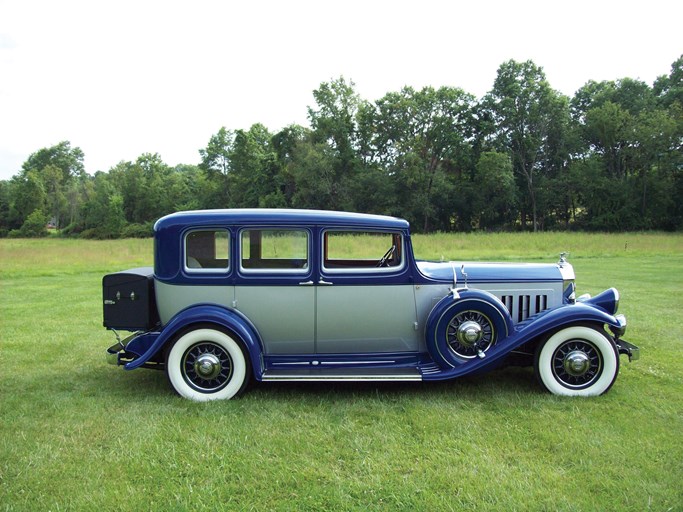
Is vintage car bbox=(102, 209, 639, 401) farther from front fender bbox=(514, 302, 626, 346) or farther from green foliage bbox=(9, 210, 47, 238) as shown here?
green foliage bbox=(9, 210, 47, 238)

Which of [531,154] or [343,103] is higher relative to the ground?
[343,103]

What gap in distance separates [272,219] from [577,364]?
10.8 ft

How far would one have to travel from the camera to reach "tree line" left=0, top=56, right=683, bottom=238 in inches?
1779

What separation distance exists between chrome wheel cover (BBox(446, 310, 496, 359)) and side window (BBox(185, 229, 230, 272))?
232 cm

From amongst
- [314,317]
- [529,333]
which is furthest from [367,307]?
[529,333]

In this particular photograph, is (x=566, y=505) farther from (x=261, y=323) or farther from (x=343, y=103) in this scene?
(x=343, y=103)

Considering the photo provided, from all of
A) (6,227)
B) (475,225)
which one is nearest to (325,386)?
(475,225)

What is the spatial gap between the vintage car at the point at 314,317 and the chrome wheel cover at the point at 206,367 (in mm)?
11

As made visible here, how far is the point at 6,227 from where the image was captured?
227 feet

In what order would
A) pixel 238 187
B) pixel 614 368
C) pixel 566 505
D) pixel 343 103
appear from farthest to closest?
1. pixel 238 187
2. pixel 343 103
3. pixel 614 368
4. pixel 566 505

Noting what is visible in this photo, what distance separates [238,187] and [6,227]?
36.8 meters

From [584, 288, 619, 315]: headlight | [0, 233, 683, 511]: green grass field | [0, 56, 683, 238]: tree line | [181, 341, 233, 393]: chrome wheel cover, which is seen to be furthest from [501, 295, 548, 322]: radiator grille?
[0, 56, 683, 238]: tree line

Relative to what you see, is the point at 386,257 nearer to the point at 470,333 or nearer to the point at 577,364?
the point at 470,333

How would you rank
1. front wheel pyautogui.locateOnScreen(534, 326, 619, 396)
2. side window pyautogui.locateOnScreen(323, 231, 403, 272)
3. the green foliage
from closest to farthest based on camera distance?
front wheel pyautogui.locateOnScreen(534, 326, 619, 396) < side window pyautogui.locateOnScreen(323, 231, 403, 272) < the green foliage
